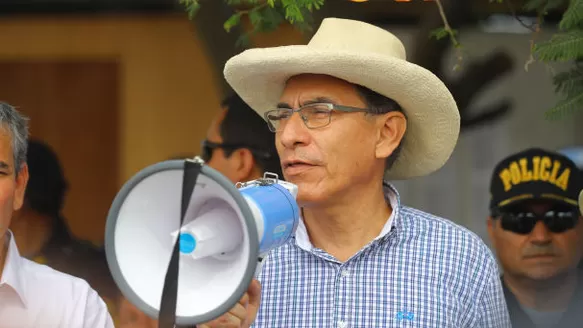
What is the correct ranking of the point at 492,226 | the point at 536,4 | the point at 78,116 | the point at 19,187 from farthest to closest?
the point at 78,116 → the point at 492,226 → the point at 536,4 → the point at 19,187

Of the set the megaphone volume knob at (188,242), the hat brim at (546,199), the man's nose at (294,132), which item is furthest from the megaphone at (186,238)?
the hat brim at (546,199)

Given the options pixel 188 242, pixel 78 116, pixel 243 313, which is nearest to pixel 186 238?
pixel 188 242

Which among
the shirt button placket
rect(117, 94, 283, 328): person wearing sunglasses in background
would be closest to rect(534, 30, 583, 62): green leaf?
the shirt button placket

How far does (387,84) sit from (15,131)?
113 cm

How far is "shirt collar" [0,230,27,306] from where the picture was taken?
9.93ft

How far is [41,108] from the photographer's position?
668 centimetres

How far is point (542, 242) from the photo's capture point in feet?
13.6

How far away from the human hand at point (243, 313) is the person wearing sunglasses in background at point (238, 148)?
1.56m

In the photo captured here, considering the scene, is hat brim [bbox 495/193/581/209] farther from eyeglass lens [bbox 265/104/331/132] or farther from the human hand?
the human hand

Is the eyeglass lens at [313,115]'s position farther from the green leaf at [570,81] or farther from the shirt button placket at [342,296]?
the green leaf at [570,81]

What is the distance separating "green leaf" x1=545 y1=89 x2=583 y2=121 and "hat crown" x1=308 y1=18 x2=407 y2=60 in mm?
527

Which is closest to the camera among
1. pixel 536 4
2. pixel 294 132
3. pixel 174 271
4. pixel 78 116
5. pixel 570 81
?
pixel 174 271

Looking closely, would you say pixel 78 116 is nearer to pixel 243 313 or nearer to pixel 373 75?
pixel 373 75

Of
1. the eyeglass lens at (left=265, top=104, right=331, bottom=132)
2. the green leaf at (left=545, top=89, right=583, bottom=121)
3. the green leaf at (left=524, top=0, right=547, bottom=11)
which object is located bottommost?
the eyeglass lens at (left=265, top=104, right=331, bottom=132)
